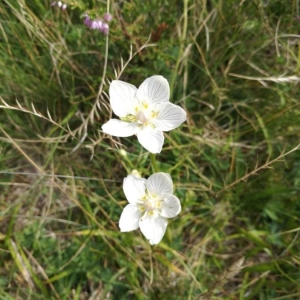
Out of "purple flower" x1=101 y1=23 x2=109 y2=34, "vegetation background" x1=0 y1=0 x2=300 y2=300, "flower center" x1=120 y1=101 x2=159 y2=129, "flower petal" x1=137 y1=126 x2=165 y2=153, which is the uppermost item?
"purple flower" x1=101 y1=23 x2=109 y2=34

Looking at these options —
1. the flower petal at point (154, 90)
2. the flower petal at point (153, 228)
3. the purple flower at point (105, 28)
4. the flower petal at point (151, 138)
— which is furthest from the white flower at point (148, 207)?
the purple flower at point (105, 28)

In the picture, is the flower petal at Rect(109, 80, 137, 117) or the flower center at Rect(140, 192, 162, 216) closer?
the flower petal at Rect(109, 80, 137, 117)

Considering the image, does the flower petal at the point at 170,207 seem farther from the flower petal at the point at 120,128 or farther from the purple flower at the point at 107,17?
the purple flower at the point at 107,17

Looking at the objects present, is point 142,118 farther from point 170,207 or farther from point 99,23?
point 99,23

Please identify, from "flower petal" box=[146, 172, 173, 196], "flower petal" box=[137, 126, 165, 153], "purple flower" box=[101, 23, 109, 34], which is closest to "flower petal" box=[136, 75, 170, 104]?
"flower petal" box=[137, 126, 165, 153]

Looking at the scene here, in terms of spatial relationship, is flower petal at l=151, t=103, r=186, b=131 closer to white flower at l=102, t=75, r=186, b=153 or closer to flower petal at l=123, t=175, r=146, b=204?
white flower at l=102, t=75, r=186, b=153

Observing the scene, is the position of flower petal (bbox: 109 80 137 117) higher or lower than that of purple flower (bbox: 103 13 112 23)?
lower

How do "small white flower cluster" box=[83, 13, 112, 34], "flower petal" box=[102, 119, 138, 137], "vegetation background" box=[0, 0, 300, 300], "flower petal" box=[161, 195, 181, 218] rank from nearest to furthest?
"flower petal" box=[102, 119, 138, 137]
"flower petal" box=[161, 195, 181, 218]
"small white flower cluster" box=[83, 13, 112, 34]
"vegetation background" box=[0, 0, 300, 300]

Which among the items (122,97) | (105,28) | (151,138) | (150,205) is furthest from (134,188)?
(105,28)
